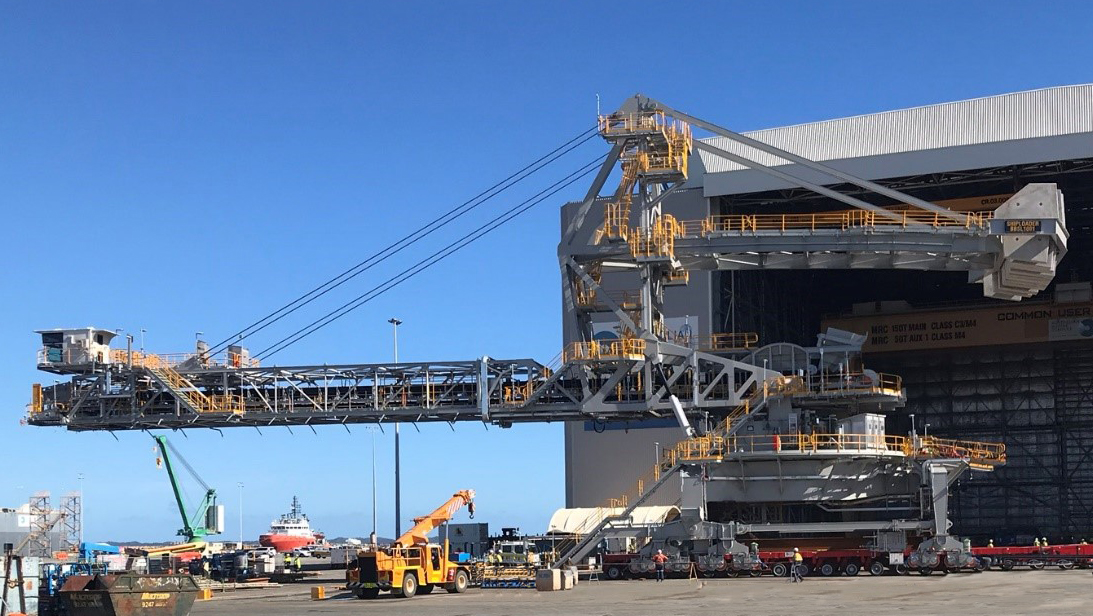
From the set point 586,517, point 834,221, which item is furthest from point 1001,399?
point 586,517

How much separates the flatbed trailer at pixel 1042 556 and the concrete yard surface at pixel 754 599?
1595 mm

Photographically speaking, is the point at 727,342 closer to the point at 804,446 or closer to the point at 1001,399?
the point at 804,446

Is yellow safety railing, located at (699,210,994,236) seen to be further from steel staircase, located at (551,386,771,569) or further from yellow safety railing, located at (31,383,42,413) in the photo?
yellow safety railing, located at (31,383,42,413)

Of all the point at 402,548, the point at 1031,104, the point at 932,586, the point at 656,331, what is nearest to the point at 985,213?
the point at 1031,104

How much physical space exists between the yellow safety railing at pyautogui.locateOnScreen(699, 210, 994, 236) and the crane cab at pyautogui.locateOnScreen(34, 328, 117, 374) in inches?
1121

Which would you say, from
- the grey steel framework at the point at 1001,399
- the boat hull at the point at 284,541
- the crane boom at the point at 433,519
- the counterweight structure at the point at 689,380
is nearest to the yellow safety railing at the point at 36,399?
the counterweight structure at the point at 689,380

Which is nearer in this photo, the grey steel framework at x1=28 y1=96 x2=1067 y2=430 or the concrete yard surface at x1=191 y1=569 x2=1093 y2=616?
the concrete yard surface at x1=191 y1=569 x2=1093 y2=616

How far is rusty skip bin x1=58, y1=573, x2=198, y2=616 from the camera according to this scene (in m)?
35.2

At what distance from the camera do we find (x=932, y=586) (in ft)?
143

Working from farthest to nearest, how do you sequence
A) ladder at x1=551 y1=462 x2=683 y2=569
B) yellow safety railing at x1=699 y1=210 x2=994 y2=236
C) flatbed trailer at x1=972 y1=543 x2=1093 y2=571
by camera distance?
1. yellow safety railing at x1=699 y1=210 x2=994 y2=236
2. ladder at x1=551 y1=462 x2=683 y2=569
3. flatbed trailer at x1=972 y1=543 x2=1093 y2=571

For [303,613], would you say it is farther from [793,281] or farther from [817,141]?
[793,281]

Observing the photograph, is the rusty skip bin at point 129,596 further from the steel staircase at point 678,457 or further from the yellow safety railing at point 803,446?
the yellow safety railing at point 803,446

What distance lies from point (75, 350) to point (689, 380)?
28.6 metres

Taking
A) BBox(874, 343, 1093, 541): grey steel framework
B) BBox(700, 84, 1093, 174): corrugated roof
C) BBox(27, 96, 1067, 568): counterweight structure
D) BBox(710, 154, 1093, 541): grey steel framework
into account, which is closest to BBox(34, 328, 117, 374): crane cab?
BBox(27, 96, 1067, 568): counterweight structure
